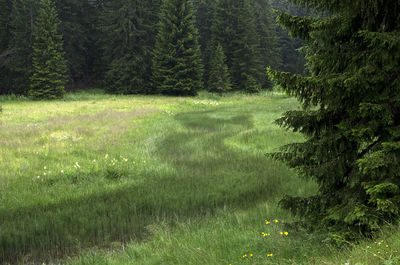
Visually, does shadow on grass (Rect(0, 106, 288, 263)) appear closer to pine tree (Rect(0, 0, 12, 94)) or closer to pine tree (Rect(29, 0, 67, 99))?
pine tree (Rect(29, 0, 67, 99))

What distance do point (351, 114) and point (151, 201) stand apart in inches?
216

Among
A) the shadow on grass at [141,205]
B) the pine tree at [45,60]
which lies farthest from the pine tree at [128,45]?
the shadow on grass at [141,205]

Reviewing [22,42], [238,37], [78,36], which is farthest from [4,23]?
[238,37]

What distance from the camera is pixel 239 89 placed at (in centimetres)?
4772

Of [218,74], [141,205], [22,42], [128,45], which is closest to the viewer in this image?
[141,205]

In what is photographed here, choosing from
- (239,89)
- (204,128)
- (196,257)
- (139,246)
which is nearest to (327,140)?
(196,257)

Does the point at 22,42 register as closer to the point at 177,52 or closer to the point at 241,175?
the point at 177,52

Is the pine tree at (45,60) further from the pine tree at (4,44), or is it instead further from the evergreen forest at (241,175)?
the evergreen forest at (241,175)

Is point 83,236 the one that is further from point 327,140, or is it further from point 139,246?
point 327,140

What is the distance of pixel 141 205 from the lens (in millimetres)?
7863

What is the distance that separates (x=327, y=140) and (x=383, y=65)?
1166 millimetres

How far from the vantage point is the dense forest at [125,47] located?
37594 mm

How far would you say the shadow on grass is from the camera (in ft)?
20.4

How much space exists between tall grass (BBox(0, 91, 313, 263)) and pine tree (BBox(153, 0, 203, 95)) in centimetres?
2504
